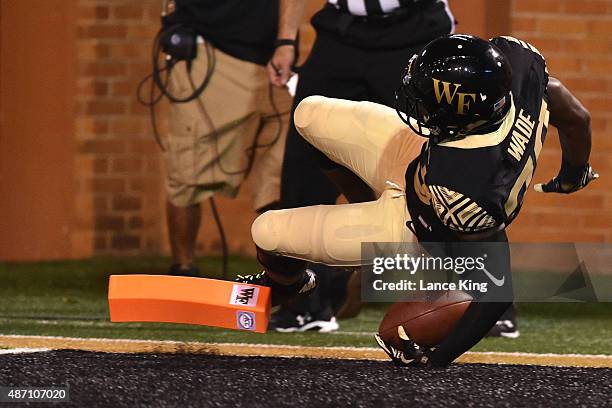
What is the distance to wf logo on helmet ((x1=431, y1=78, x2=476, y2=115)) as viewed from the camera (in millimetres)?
3480

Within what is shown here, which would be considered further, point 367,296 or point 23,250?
point 23,250

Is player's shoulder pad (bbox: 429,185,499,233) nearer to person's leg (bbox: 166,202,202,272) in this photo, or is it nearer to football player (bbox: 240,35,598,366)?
football player (bbox: 240,35,598,366)

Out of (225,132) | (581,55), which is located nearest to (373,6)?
(225,132)

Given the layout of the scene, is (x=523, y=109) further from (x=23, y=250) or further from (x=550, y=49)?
(x=23, y=250)

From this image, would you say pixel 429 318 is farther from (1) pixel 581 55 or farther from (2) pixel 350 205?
(1) pixel 581 55

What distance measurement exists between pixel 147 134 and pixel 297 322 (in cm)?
285

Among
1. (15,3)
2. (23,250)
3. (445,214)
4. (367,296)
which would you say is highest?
(445,214)

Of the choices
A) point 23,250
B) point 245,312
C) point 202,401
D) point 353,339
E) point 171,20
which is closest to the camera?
point 202,401

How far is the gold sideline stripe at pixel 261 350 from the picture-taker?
4.13m

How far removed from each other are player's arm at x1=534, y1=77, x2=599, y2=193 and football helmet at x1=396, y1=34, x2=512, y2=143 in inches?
17.2

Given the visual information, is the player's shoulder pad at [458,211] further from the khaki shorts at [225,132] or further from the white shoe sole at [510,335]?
the khaki shorts at [225,132]

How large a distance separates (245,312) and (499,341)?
4.21 ft

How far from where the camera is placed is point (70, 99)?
24.4 feet

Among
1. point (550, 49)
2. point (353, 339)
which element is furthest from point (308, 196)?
point (550, 49)
